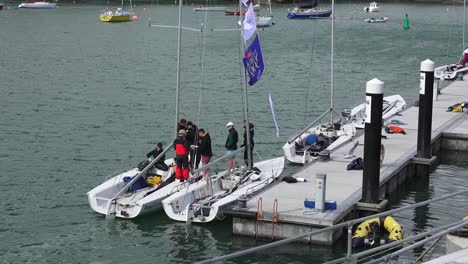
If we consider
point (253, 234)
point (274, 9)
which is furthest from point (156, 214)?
point (274, 9)

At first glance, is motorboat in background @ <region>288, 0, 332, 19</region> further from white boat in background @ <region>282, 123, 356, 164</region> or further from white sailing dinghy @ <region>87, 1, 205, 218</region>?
white sailing dinghy @ <region>87, 1, 205, 218</region>

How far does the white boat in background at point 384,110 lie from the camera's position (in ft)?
118

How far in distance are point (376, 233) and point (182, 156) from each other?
251 inches

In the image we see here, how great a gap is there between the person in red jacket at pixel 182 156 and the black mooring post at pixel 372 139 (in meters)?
5.31

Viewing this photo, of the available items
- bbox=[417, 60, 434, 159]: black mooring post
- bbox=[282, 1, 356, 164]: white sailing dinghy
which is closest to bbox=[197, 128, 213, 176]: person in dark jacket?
bbox=[282, 1, 356, 164]: white sailing dinghy

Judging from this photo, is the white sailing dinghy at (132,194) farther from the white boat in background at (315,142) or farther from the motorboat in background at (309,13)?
the motorboat in background at (309,13)

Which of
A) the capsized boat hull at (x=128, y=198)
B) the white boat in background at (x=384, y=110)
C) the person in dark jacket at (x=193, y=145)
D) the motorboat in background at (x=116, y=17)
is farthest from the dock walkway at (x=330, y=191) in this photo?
the motorboat in background at (x=116, y=17)

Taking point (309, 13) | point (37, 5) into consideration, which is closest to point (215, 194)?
point (309, 13)

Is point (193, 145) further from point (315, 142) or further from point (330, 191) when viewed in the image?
point (315, 142)

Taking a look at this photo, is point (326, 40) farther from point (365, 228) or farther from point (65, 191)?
point (365, 228)

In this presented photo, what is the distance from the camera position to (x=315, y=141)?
33.0 m

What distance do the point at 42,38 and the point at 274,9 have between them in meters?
→ 62.8

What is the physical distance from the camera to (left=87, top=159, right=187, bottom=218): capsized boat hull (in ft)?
81.7

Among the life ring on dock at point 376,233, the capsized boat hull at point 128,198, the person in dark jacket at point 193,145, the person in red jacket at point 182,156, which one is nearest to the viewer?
the life ring on dock at point 376,233
